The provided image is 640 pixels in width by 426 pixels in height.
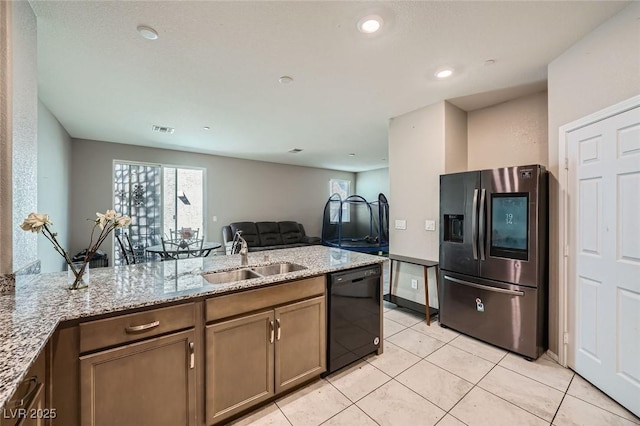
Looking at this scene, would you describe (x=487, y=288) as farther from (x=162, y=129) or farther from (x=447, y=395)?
(x=162, y=129)

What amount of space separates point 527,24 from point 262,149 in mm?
4844

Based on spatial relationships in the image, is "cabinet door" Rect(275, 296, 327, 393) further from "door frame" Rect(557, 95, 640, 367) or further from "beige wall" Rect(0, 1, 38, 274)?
"door frame" Rect(557, 95, 640, 367)

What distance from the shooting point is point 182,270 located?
2.07 metres

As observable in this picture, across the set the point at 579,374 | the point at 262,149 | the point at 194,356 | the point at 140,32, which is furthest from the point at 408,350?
the point at 262,149

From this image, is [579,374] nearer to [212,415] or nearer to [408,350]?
[408,350]

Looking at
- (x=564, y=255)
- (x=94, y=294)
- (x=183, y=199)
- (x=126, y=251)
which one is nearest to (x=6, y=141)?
(x=94, y=294)

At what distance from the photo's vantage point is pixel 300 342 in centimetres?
200

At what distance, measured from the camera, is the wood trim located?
4.68ft

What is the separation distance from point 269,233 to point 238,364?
5.35 meters

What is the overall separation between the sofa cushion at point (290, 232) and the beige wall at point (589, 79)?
18.3 feet

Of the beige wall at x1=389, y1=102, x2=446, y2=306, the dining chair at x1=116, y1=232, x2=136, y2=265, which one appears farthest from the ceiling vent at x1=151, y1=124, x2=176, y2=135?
the beige wall at x1=389, y1=102, x2=446, y2=306

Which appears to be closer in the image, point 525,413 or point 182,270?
point 525,413

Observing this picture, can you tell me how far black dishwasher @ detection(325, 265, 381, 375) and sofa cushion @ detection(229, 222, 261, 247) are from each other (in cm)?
454

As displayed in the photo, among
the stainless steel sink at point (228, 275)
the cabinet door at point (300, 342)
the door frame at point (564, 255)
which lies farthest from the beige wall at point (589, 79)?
the stainless steel sink at point (228, 275)
